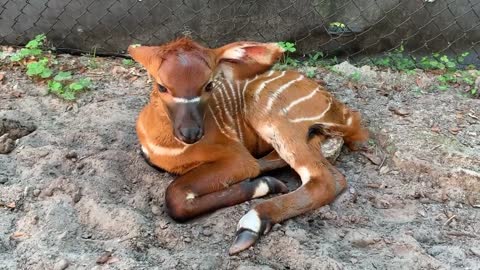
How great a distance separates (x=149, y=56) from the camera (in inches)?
169

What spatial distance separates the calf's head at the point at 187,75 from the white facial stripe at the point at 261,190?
0.59 meters

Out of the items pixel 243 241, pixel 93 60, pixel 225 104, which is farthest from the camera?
pixel 93 60

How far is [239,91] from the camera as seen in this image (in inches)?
190

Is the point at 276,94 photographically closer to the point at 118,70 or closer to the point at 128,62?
the point at 118,70

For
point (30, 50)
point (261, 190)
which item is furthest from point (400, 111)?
Answer: point (30, 50)

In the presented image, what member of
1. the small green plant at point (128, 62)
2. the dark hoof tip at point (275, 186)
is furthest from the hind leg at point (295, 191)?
the small green plant at point (128, 62)

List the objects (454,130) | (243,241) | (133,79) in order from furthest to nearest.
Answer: (133,79), (454,130), (243,241)

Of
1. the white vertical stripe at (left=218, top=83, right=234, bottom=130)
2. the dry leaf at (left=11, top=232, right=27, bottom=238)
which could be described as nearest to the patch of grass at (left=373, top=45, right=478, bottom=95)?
the white vertical stripe at (left=218, top=83, right=234, bottom=130)

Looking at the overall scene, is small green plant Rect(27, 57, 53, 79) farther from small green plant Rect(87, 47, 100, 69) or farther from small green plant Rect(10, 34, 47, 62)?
small green plant Rect(87, 47, 100, 69)

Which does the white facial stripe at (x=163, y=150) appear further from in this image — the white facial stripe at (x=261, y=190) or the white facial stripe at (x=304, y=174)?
the white facial stripe at (x=304, y=174)

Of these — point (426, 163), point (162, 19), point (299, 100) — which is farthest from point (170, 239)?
point (162, 19)

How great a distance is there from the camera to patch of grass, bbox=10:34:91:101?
562cm

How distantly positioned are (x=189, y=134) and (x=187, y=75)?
35 centimetres

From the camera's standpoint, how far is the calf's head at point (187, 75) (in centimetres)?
398
